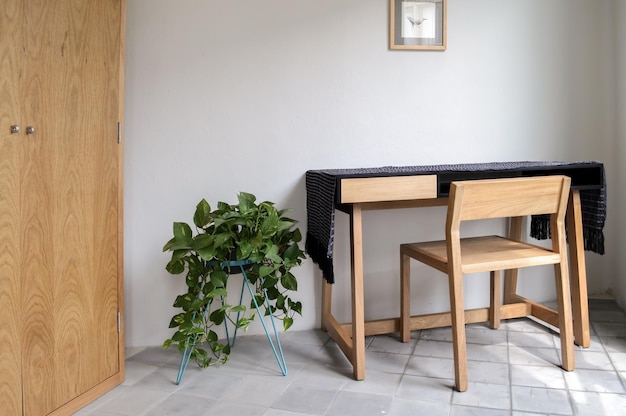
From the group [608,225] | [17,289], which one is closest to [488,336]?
[608,225]

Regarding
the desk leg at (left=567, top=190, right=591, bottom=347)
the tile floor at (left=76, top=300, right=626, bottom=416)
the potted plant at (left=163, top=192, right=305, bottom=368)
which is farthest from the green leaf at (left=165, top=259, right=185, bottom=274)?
the desk leg at (left=567, top=190, right=591, bottom=347)

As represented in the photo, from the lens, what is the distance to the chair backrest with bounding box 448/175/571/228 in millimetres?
1720

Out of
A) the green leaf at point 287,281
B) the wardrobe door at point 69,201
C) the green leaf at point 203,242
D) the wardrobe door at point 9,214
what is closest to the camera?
the wardrobe door at point 9,214

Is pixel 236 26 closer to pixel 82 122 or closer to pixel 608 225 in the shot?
pixel 82 122

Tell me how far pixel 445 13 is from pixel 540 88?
682mm

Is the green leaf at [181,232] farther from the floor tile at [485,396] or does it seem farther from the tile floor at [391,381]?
the floor tile at [485,396]

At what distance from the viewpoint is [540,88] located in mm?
2604

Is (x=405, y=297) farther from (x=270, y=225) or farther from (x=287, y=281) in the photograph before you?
(x=270, y=225)

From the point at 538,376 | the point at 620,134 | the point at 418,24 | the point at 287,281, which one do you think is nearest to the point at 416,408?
the point at 538,376

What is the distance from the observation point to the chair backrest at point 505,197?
1720 mm

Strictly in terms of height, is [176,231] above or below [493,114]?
below

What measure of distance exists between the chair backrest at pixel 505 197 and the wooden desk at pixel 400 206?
0.61ft

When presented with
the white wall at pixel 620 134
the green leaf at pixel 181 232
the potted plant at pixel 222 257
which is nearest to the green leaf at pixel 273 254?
the potted plant at pixel 222 257

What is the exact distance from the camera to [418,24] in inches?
95.6
